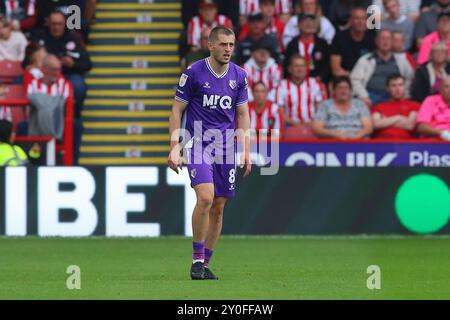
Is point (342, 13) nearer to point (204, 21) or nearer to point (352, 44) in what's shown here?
point (352, 44)

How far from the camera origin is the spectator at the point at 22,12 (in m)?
19.9

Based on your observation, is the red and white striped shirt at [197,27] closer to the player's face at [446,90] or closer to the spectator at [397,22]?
the spectator at [397,22]

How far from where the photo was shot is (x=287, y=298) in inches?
370

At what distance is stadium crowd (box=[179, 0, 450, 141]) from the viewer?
17.5 meters

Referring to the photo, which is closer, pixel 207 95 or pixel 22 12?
pixel 207 95

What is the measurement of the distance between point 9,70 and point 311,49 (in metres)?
4.50

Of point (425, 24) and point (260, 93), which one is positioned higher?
point (425, 24)

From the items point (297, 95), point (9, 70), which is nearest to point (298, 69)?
point (297, 95)

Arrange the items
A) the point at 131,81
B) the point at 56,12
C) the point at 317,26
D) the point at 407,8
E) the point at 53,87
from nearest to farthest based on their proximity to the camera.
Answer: the point at 53,87 → the point at 56,12 → the point at 317,26 → the point at 131,81 → the point at 407,8

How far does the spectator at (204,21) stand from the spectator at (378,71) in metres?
2.13

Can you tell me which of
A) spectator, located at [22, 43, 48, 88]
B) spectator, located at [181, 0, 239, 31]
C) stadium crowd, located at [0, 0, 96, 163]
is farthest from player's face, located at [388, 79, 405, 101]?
spectator, located at [22, 43, 48, 88]

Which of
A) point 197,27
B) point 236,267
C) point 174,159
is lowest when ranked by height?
→ point 236,267

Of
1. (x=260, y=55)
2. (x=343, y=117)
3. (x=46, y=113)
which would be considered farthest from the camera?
(x=260, y=55)

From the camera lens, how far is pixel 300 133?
17.7 m
